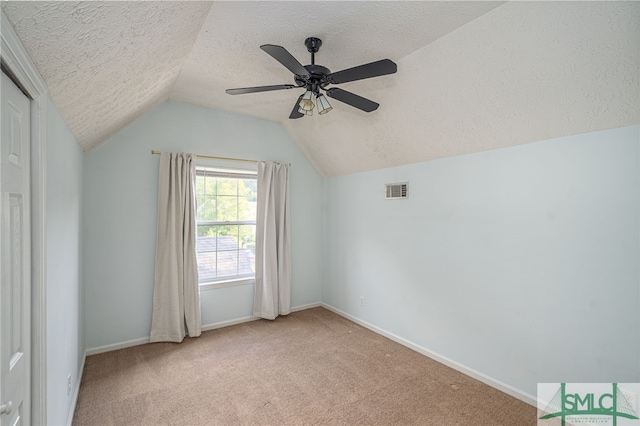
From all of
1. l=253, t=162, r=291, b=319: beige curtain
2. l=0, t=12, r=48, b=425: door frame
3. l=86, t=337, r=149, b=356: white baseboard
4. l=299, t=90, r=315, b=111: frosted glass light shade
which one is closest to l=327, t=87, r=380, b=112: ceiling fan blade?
l=299, t=90, r=315, b=111: frosted glass light shade

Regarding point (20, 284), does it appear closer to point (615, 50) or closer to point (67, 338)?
point (67, 338)

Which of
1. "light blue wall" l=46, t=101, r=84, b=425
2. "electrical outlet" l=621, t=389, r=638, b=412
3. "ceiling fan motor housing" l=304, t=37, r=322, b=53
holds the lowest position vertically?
"electrical outlet" l=621, t=389, r=638, b=412

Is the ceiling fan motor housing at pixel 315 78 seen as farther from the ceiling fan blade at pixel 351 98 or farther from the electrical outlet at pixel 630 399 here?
the electrical outlet at pixel 630 399

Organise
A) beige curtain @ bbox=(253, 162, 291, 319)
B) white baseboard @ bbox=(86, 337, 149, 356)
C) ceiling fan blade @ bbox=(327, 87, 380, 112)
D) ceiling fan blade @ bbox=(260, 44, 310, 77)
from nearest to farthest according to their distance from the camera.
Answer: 1. ceiling fan blade @ bbox=(260, 44, 310, 77)
2. ceiling fan blade @ bbox=(327, 87, 380, 112)
3. white baseboard @ bbox=(86, 337, 149, 356)
4. beige curtain @ bbox=(253, 162, 291, 319)

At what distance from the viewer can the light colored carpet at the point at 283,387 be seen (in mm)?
2162

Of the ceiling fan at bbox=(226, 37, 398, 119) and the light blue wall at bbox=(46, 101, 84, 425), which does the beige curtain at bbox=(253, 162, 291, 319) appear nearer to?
the ceiling fan at bbox=(226, 37, 398, 119)

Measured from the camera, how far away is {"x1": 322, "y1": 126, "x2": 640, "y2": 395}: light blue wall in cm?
195

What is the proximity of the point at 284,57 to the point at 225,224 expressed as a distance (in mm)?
2646

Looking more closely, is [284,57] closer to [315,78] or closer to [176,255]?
[315,78]

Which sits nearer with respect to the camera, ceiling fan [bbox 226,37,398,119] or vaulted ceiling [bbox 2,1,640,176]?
vaulted ceiling [bbox 2,1,640,176]

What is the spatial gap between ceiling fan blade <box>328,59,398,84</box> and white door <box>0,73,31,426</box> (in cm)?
151

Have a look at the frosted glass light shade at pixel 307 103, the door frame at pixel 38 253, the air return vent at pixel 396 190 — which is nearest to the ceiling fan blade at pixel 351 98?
the frosted glass light shade at pixel 307 103

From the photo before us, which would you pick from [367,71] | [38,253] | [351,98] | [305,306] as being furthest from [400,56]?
[305,306]

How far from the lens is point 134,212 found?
3266 millimetres
